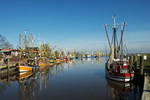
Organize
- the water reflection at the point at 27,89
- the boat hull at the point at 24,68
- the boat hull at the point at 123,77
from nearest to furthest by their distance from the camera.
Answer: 1. the water reflection at the point at 27,89
2. the boat hull at the point at 123,77
3. the boat hull at the point at 24,68

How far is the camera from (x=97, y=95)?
24719 mm

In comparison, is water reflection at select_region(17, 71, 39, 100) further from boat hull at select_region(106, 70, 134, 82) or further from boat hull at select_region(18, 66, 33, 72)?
boat hull at select_region(106, 70, 134, 82)

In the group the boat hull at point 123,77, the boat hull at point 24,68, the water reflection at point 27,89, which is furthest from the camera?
the boat hull at point 24,68

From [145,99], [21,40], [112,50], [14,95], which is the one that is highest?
[21,40]

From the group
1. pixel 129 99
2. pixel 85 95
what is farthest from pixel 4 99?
pixel 129 99

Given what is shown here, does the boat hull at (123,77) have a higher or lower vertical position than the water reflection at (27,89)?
higher

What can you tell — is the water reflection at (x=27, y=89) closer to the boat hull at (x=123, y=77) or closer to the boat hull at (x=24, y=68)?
the boat hull at (x=24, y=68)

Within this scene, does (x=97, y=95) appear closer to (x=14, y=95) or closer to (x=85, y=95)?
(x=85, y=95)

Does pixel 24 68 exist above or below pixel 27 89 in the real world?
Answer: above

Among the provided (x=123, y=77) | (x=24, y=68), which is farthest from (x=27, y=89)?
(x=24, y=68)

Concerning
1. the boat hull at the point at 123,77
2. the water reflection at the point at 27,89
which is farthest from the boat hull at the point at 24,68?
the boat hull at the point at 123,77

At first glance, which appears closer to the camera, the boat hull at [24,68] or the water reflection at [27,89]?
the water reflection at [27,89]

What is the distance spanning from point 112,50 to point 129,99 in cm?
2307

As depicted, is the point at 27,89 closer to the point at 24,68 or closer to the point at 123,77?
the point at 123,77
